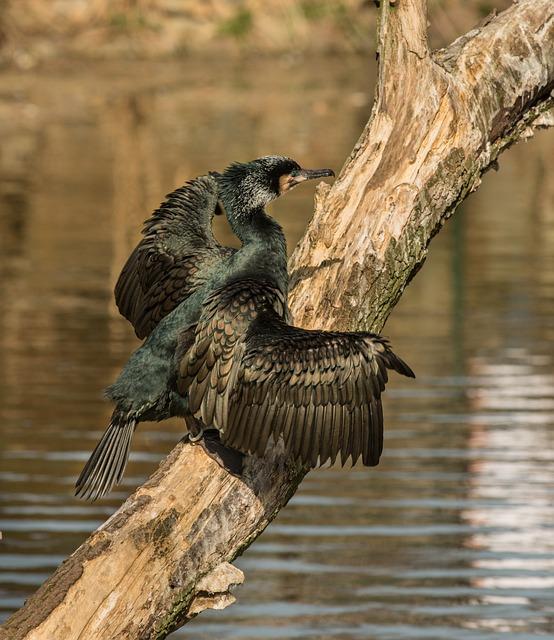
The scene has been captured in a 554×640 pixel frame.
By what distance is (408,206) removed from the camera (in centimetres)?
567

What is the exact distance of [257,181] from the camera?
5.67 metres

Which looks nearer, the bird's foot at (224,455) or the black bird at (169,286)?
Result: the bird's foot at (224,455)

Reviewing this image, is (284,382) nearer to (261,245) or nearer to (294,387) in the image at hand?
(294,387)

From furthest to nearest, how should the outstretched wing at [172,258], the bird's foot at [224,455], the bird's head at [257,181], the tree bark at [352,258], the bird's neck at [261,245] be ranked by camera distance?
the outstretched wing at [172,258] → the bird's head at [257,181] → the bird's neck at [261,245] → the bird's foot at [224,455] → the tree bark at [352,258]

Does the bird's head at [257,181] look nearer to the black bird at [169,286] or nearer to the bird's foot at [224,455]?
the black bird at [169,286]

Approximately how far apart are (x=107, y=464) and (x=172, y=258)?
846 millimetres

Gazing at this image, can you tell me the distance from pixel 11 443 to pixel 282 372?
4.58 meters

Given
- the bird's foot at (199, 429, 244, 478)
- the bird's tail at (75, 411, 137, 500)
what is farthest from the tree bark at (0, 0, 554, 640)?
the bird's tail at (75, 411, 137, 500)

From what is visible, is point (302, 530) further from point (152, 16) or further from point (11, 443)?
point (152, 16)

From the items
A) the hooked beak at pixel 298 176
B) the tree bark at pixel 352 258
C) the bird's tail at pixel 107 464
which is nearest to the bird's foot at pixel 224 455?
the tree bark at pixel 352 258

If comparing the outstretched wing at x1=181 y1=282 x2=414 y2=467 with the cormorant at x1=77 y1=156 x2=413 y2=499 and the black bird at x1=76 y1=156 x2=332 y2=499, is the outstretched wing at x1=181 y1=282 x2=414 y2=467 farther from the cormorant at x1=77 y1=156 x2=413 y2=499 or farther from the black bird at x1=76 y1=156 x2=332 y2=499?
the black bird at x1=76 y1=156 x2=332 y2=499

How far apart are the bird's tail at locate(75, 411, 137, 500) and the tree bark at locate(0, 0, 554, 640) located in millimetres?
318

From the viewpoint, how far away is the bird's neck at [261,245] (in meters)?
5.46

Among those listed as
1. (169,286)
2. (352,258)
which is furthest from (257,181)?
(169,286)
